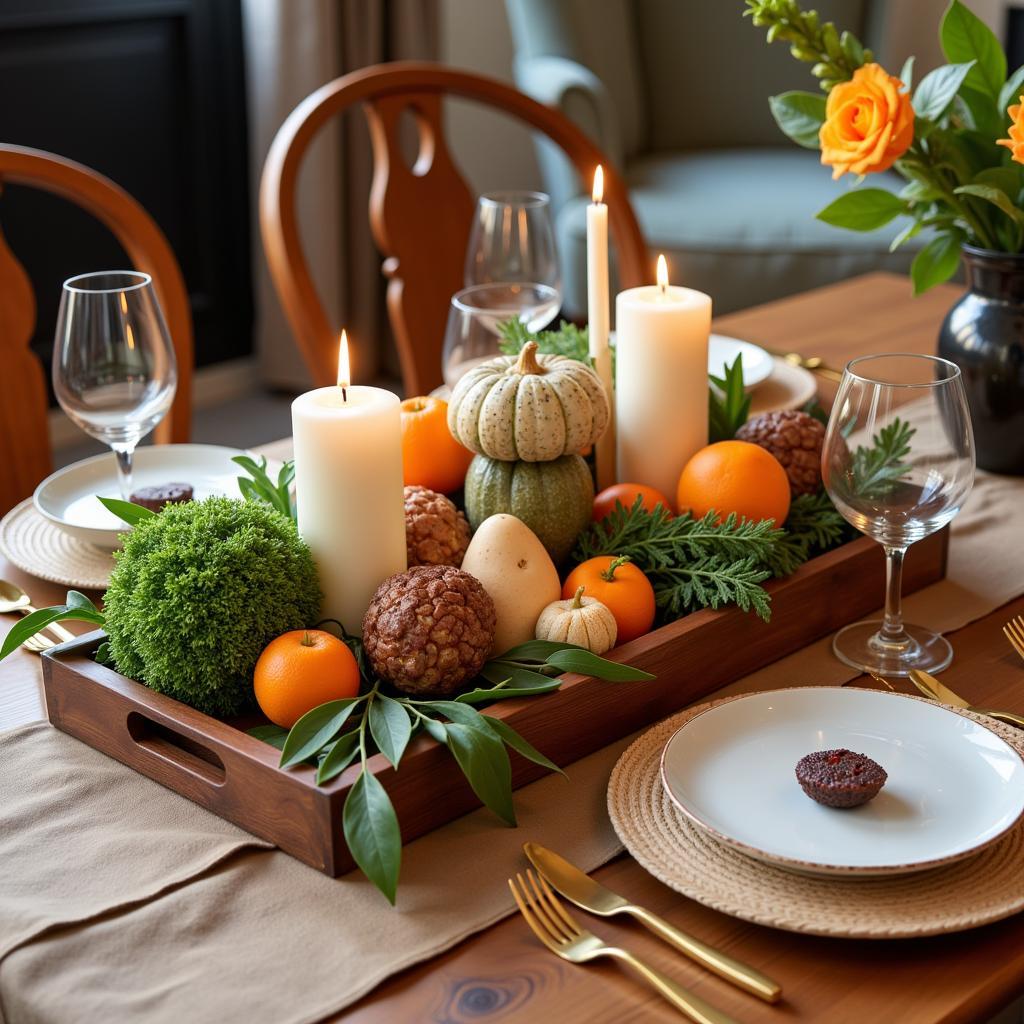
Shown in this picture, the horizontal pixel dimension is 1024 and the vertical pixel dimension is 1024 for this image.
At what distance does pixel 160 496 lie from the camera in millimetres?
1037

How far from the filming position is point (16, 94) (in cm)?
295

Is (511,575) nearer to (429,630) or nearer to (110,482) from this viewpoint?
(429,630)

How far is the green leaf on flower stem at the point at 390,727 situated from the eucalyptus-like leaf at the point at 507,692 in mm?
38

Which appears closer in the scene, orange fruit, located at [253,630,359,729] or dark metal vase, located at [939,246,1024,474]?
orange fruit, located at [253,630,359,729]

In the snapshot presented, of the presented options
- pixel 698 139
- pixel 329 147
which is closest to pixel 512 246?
pixel 329 147

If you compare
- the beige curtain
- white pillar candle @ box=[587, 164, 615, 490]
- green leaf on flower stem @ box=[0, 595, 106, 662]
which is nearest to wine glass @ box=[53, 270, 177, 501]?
green leaf on flower stem @ box=[0, 595, 106, 662]

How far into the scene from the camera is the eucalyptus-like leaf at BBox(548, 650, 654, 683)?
2.58 ft

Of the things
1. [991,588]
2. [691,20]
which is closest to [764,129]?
[691,20]

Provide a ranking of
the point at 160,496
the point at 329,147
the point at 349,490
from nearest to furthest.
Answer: the point at 349,490, the point at 160,496, the point at 329,147

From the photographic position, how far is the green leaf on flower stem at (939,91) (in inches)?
42.9

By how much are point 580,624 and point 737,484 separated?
0.19 m

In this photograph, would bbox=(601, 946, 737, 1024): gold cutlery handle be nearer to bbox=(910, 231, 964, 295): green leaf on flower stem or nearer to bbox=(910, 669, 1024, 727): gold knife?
bbox=(910, 669, 1024, 727): gold knife

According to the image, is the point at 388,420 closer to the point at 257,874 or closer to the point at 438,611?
the point at 438,611

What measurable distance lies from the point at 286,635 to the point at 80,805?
0.15 meters
